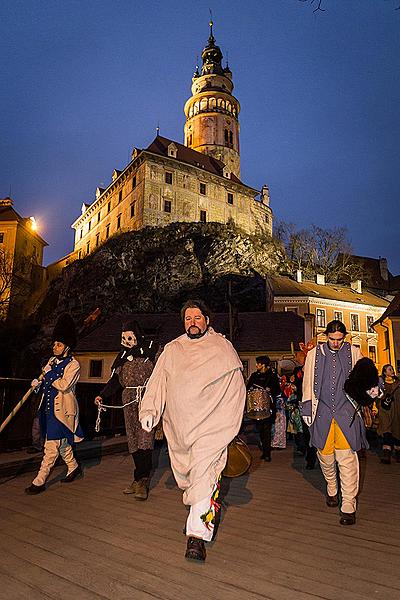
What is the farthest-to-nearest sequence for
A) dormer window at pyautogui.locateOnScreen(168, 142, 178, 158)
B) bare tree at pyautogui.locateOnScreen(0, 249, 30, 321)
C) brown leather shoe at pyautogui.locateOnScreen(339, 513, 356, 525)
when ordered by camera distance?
dormer window at pyautogui.locateOnScreen(168, 142, 178, 158) → bare tree at pyautogui.locateOnScreen(0, 249, 30, 321) → brown leather shoe at pyautogui.locateOnScreen(339, 513, 356, 525)

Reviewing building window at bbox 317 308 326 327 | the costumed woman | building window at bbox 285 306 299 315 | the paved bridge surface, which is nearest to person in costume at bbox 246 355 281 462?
the costumed woman

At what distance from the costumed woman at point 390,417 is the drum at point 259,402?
2.77 metres

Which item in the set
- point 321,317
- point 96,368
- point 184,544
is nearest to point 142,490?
point 184,544

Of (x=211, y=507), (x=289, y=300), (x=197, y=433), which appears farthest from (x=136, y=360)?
(x=289, y=300)

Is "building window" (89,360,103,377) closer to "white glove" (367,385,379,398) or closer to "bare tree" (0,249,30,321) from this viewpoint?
"bare tree" (0,249,30,321)

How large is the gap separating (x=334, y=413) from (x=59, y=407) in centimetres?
390

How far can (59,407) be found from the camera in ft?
21.2

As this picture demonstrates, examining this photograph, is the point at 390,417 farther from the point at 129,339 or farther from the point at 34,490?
the point at 34,490

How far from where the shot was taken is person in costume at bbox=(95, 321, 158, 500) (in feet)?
19.9

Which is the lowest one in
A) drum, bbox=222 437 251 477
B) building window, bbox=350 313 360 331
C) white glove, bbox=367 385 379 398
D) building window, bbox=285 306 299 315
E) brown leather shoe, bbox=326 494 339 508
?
brown leather shoe, bbox=326 494 339 508

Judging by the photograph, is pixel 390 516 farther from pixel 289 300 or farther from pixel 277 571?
pixel 289 300

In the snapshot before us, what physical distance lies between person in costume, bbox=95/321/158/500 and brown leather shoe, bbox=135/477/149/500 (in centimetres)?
2

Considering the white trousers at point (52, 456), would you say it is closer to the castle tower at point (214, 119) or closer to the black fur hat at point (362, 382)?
the black fur hat at point (362, 382)

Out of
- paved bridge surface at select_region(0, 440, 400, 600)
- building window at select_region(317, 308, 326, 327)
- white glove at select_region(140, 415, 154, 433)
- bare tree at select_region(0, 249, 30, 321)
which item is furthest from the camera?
bare tree at select_region(0, 249, 30, 321)
